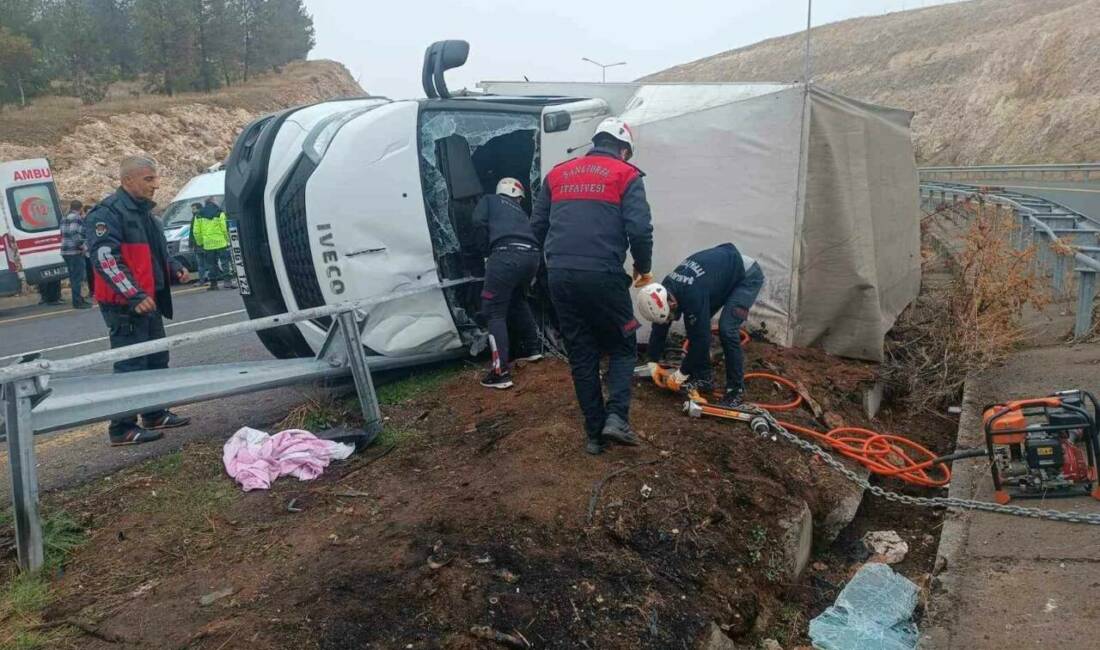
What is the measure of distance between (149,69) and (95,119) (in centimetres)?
872

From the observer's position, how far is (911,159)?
8.20m

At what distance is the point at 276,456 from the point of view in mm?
4789

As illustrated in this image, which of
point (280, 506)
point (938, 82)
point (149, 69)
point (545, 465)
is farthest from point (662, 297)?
point (938, 82)

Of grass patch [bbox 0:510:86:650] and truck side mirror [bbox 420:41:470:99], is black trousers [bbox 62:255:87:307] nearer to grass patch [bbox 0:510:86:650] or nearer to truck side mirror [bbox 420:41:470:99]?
truck side mirror [bbox 420:41:470:99]

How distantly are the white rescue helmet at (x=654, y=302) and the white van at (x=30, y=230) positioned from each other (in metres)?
13.3

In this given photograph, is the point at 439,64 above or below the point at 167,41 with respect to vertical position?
below

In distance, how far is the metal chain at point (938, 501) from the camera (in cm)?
403

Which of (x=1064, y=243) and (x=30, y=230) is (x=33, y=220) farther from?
(x=1064, y=243)

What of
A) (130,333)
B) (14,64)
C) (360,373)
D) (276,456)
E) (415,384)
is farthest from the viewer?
(14,64)

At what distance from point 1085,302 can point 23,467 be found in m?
7.27

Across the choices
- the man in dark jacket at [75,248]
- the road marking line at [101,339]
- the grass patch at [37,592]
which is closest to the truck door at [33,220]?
the man in dark jacket at [75,248]

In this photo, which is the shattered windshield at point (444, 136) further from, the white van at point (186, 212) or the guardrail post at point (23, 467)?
the white van at point (186, 212)

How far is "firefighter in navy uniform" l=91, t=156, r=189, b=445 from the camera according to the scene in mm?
5531

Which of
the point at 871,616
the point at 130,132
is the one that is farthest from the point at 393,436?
the point at 130,132
